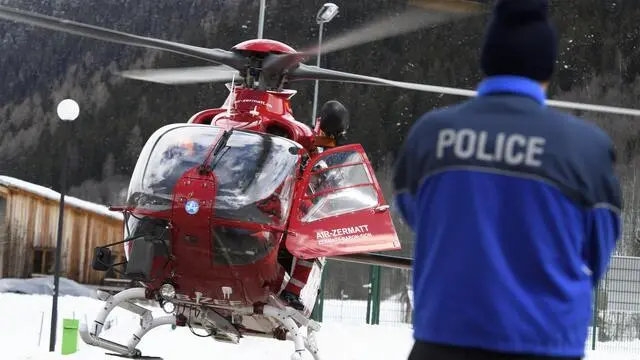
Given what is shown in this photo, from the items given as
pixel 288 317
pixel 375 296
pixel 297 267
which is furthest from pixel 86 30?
pixel 375 296

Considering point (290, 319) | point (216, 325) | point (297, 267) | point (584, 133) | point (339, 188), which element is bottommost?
point (216, 325)

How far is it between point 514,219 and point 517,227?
2 cm

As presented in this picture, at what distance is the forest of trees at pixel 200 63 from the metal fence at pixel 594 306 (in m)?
30.8

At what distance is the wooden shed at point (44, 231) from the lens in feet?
99.7

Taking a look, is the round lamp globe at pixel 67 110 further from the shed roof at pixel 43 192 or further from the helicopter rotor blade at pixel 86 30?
the shed roof at pixel 43 192

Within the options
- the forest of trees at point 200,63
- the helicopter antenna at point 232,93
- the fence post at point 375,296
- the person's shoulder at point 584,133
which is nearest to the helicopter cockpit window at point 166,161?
the helicopter antenna at point 232,93

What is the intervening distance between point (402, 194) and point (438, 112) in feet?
0.95

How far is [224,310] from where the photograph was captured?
9336 millimetres

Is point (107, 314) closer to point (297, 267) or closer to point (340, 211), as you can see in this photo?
point (297, 267)

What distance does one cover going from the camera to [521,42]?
9.78 feet

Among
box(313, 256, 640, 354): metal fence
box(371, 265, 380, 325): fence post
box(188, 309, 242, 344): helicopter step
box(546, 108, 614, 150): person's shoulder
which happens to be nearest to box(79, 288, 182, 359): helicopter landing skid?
box(188, 309, 242, 344): helicopter step

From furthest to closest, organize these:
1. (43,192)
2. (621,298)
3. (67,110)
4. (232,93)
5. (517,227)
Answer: (43,192)
(621,298)
(67,110)
(232,93)
(517,227)

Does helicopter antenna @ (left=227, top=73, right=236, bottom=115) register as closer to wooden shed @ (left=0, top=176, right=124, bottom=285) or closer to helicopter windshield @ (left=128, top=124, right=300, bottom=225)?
helicopter windshield @ (left=128, top=124, right=300, bottom=225)

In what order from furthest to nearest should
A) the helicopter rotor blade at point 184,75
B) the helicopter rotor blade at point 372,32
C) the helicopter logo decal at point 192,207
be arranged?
the helicopter rotor blade at point 184,75
the helicopter logo decal at point 192,207
the helicopter rotor blade at point 372,32
